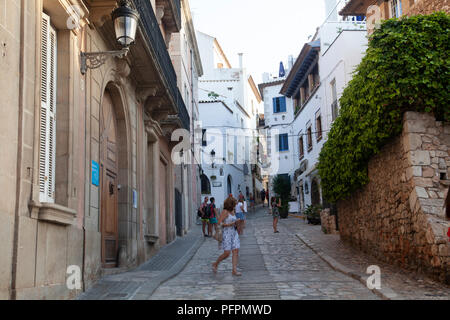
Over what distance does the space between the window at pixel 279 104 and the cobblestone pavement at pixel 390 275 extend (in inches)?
1177

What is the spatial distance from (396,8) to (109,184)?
45.8 ft

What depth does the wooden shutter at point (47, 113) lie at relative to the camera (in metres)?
7.49

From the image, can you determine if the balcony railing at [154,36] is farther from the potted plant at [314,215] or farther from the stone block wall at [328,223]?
the potted plant at [314,215]

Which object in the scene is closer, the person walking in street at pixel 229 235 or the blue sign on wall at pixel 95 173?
the blue sign on wall at pixel 95 173

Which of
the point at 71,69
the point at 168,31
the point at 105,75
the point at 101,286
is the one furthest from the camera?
the point at 168,31

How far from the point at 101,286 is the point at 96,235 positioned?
0.87 meters

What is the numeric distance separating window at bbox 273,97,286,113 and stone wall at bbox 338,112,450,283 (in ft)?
111

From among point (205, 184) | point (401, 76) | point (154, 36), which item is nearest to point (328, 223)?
point (154, 36)

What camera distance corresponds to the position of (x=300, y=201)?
34.3m

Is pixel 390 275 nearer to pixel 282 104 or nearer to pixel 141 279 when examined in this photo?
pixel 141 279

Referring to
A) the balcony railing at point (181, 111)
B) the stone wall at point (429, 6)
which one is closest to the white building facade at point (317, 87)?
the stone wall at point (429, 6)

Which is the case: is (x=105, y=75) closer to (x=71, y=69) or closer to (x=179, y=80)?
(x=71, y=69)

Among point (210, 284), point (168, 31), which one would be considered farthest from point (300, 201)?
point (210, 284)

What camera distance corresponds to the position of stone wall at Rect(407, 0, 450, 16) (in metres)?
16.0
